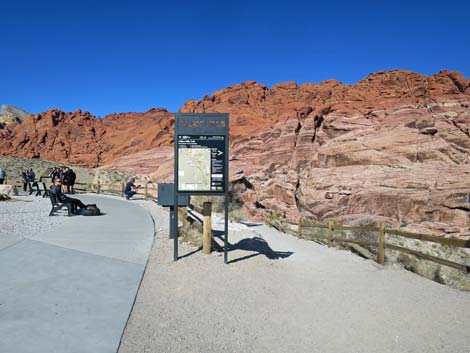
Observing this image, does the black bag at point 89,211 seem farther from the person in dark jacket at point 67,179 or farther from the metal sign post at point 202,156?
the person in dark jacket at point 67,179

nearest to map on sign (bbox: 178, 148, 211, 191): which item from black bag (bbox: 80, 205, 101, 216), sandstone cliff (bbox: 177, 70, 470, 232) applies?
black bag (bbox: 80, 205, 101, 216)

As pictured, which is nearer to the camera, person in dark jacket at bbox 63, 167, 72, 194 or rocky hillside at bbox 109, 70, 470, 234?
person in dark jacket at bbox 63, 167, 72, 194

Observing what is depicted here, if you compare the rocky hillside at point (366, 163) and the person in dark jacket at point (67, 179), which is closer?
the person in dark jacket at point (67, 179)

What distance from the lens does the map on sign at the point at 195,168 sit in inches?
294

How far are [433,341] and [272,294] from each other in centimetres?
228

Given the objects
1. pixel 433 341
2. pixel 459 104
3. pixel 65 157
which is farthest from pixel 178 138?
pixel 65 157

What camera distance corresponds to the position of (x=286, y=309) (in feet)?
16.9

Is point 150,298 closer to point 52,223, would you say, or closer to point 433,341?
point 433,341

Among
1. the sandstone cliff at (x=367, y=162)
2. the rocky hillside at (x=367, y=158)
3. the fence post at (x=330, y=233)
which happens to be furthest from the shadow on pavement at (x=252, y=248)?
the sandstone cliff at (x=367, y=162)

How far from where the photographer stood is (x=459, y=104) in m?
31.9

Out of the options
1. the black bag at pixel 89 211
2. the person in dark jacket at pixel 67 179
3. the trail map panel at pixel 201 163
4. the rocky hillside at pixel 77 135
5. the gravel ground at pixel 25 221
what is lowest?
the gravel ground at pixel 25 221

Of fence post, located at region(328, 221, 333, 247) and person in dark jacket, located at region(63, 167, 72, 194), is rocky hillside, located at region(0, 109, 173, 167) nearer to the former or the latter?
person in dark jacket, located at region(63, 167, 72, 194)

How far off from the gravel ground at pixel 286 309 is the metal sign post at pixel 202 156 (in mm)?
1094

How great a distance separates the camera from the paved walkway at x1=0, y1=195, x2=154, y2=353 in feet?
12.4
